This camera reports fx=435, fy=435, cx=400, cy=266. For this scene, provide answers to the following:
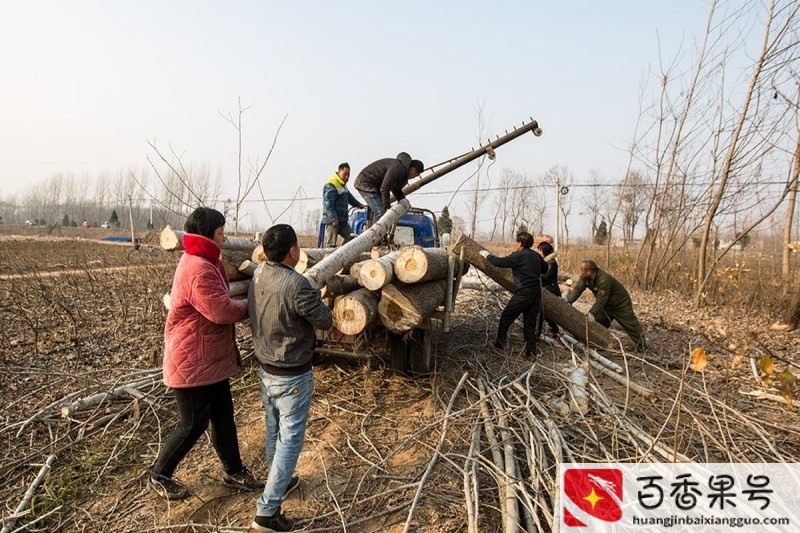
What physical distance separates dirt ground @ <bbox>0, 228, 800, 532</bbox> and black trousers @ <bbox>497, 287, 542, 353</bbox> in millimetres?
293

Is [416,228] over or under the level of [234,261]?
over

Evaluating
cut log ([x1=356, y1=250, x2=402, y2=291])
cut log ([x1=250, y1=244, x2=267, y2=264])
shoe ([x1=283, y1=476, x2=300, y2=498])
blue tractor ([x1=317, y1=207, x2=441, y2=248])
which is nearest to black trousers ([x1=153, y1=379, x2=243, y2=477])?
shoe ([x1=283, y1=476, x2=300, y2=498])

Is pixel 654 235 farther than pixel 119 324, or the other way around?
pixel 654 235

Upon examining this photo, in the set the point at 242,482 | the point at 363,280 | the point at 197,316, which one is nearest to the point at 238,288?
the point at 363,280

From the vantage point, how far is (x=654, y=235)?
1164cm

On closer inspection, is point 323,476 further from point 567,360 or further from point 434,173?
point 434,173

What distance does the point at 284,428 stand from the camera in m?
2.51

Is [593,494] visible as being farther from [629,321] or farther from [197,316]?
[629,321]

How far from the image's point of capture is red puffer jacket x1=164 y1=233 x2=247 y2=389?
263 centimetres

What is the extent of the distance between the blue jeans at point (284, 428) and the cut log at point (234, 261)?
6.40ft

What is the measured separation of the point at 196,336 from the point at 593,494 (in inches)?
102

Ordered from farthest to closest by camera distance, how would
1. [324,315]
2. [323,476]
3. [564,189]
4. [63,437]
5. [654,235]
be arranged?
1. [564,189]
2. [654,235]
3. [63,437]
4. [323,476]
5. [324,315]

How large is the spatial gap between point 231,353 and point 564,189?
54.5 ft

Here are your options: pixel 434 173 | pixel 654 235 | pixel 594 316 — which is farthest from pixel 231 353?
pixel 654 235
